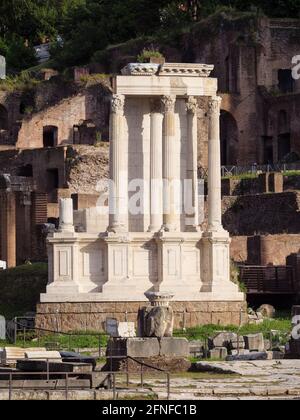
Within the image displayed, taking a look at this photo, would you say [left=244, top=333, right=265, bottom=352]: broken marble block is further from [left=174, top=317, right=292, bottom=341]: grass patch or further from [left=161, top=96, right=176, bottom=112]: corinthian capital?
[left=161, top=96, right=176, bottom=112]: corinthian capital

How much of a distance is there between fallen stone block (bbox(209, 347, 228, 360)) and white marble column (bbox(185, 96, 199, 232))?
10.4 m

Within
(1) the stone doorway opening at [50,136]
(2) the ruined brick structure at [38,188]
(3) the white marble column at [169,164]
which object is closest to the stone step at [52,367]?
(3) the white marble column at [169,164]

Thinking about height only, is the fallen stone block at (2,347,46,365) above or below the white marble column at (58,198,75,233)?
below

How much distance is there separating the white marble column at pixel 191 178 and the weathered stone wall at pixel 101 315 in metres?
2.66

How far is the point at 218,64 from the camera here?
314 ft

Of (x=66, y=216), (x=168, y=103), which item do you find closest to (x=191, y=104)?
(x=168, y=103)

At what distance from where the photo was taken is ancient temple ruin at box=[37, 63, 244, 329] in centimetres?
5219

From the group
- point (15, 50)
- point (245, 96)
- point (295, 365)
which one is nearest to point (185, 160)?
point (295, 365)

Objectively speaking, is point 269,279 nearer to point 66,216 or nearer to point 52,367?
point 66,216

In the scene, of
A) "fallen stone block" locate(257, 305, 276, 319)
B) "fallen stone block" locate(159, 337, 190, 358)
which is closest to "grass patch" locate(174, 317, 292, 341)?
"fallen stone block" locate(257, 305, 276, 319)

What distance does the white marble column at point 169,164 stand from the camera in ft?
176

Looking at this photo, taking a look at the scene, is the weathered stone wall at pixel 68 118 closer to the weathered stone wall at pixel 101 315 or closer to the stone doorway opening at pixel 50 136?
the stone doorway opening at pixel 50 136

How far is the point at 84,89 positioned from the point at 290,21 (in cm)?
1027
